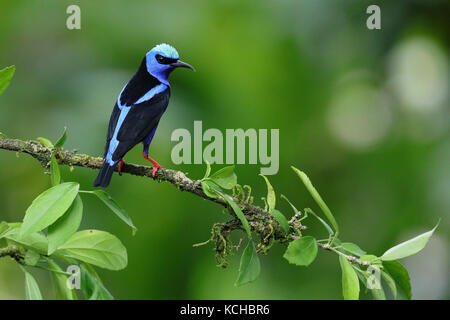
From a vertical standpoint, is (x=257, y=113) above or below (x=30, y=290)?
above

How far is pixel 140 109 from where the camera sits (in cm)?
270

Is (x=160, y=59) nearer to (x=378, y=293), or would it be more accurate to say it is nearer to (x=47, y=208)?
(x=47, y=208)

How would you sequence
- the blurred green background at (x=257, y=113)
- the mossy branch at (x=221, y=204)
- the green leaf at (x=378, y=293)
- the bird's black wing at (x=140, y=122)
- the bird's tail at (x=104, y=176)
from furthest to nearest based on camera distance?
1. the blurred green background at (x=257, y=113)
2. the bird's black wing at (x=140, y=122)
3. the bird's tail at (x=104, y=176)
4. the mossy branch at (x=221, y=204)
5. the green leaf at (x=378, y=293)

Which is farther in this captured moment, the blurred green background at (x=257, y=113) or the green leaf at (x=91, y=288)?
the blurred green background at (x=257, y=113)

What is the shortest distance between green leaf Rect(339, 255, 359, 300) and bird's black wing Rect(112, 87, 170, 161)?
113 cm

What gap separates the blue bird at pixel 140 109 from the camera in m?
2.36

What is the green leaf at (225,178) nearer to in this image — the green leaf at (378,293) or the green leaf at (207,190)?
the green leaf at (207,190)

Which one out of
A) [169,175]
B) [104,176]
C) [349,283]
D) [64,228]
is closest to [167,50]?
[104,176]

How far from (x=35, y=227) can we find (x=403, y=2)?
4.41m

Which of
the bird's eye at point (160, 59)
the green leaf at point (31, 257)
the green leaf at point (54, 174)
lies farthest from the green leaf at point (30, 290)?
the bird's eye at point (160, 59)

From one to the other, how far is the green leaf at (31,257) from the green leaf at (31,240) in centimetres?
1

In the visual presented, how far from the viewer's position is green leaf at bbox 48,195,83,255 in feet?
4.99

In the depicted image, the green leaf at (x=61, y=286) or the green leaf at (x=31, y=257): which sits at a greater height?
the green leaf at (x=31, y=257)

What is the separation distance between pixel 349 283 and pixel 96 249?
28.0 inches
